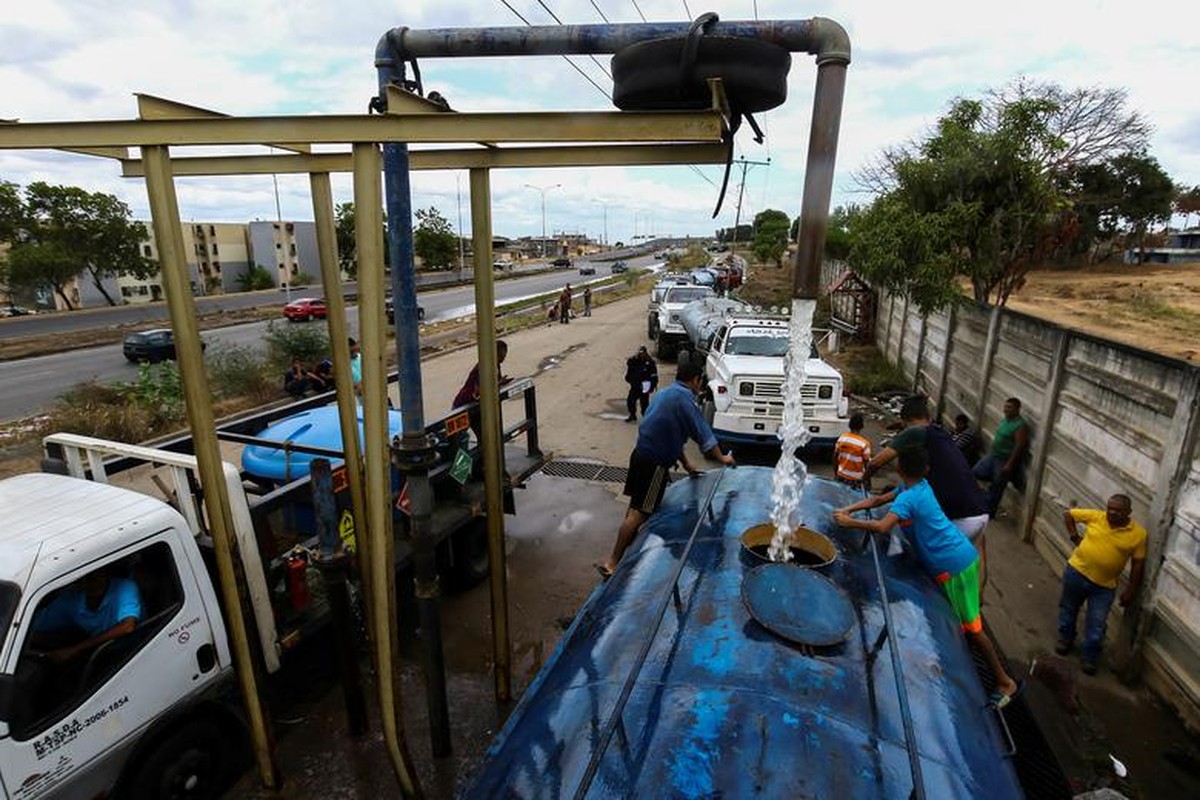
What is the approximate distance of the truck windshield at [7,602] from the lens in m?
2.89

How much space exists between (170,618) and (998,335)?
9074mm

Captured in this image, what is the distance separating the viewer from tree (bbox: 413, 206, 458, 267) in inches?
2382

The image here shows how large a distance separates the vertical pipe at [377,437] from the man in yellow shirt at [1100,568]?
15.9 feet

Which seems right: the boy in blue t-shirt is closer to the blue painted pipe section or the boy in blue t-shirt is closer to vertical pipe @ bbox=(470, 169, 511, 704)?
the blue painted pipe section

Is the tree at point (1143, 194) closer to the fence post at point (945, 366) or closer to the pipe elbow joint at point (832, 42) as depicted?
the fence post at point (945, 366)

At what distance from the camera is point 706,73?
2650 mm

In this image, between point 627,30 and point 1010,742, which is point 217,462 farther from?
point 1010,742

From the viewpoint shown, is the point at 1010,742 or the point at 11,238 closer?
the point at 1010,742

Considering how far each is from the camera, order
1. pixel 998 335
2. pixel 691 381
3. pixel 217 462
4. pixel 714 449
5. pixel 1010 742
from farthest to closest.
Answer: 1. pixel 998 335
2. pixel 691 381
3. pixel 714 449
4. pixel 217 462
5. pixel 1010 742

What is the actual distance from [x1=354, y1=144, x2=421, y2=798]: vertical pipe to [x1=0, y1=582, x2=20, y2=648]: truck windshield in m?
1.51

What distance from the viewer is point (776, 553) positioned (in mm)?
3490

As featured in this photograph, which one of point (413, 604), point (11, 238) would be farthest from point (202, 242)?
point (413, 604)

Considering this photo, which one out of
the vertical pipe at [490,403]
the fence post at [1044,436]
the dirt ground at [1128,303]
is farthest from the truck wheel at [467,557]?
the dirt ground at [1128,303]

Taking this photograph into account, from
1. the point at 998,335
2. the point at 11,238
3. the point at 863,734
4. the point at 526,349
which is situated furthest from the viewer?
the point at 11,238
